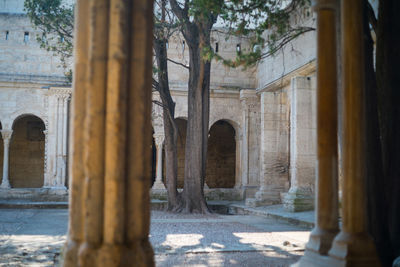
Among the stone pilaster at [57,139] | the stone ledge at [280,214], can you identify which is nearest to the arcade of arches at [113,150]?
the stone ledge at [280,214]

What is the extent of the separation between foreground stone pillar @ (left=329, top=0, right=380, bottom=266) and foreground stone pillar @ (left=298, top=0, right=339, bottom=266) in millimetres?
239

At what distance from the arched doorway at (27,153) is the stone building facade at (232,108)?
3271 mm

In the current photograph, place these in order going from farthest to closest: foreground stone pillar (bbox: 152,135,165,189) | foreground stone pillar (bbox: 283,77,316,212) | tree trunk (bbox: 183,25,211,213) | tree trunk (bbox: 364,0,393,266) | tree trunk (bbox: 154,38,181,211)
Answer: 1. foreground stone pillar (bbox: 152,135,165,189)
2. tree trunk (bbox: 154,38,181,211)
3. tree trunk (bbox: 183,25,211,213)
4. foreground stone pillar (bbox: 283,77,316,212)
5. tree trunk (bbox: 364,0,393,266)

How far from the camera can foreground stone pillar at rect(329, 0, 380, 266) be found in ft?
13.1

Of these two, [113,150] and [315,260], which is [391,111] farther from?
[113,150]

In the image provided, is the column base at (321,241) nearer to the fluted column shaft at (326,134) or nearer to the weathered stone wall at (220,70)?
the fluted column shaft at (326,134)

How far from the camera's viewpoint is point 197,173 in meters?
12.4

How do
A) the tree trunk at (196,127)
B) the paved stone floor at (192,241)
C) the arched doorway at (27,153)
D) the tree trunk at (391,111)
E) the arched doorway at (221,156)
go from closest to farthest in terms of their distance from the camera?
1. the tree trunk at (391,111)
2. the paved stone floor at (192,241)
3. the tree trunk at (196,127)
4. the arched doorway at (27,153)
5. the arched doorway at (221,156)

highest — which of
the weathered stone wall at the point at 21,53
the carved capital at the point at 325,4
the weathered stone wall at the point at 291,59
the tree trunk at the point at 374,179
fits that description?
the weathered stone wall at the point at 21,53

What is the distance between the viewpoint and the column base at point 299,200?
11.8m

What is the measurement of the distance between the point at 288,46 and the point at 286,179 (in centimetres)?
406

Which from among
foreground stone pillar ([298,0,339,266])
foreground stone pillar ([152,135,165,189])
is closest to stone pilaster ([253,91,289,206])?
foreground stone pillar ([152,135,165,189])

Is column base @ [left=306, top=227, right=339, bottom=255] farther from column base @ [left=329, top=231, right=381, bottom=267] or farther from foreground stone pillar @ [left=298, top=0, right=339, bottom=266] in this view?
column base @ [left=329, top=231, right=381, bottom=267]

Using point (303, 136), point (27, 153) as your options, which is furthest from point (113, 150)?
point (27, 153)
